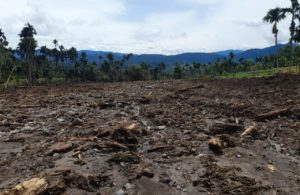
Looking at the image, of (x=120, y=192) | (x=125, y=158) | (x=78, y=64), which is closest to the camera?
(x=120, y=192)

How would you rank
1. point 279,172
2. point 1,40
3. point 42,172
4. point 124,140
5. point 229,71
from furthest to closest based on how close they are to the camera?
point 229,71, point 1,40, point 124,140, point 279,172, point 42,172

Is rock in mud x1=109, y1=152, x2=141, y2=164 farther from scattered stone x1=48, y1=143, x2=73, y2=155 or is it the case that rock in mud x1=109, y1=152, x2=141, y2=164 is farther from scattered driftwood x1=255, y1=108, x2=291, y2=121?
scattered driftwood x1=255, y1=108, x2=291, y2=121

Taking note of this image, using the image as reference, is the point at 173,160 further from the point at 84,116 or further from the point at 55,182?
the point at 84,116

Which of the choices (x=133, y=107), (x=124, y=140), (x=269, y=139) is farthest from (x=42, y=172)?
(x=133, y=107)

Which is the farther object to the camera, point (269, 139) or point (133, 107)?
point (133, 107)

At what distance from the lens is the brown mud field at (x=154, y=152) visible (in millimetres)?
7273

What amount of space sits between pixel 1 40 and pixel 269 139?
Result: 237 ft

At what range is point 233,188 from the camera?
285 inches

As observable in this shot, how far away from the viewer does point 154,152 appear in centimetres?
930

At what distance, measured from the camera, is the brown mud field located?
7.27m

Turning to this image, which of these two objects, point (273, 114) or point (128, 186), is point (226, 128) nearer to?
point (273, 114)

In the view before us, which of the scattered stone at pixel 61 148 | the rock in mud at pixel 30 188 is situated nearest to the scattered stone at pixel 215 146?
the scattered stone at pixel 61 148

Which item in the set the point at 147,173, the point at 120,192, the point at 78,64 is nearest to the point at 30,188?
the point at 120,192

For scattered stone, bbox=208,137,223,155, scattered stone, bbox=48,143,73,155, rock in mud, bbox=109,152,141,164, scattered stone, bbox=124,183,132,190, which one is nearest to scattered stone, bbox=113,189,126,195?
scattered stone, bbox=124,183,132,190
